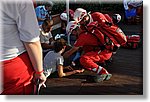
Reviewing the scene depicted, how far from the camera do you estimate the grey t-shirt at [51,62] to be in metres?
3.54

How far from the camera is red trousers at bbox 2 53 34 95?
1.66 meters

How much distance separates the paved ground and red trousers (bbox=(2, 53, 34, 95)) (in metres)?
1.36

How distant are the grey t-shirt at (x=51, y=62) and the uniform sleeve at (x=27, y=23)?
6.43 feet

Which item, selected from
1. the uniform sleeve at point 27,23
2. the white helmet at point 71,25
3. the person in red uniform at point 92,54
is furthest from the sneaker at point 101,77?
the uniform sleeve at point 27,23

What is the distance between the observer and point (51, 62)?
140 inches

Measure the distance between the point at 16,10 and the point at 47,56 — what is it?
7.02 feet

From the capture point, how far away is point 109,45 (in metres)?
Result: 3.66

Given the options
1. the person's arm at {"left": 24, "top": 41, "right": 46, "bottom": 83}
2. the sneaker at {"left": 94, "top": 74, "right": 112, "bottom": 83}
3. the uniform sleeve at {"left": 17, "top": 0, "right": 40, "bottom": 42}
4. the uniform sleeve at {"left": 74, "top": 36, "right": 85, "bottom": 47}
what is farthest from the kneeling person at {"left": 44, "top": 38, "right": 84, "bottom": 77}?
the uniform sleeve at {"left": 17, "top": 0, "right": 40, "bottom": 42}

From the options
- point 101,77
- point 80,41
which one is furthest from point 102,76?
point 80,41

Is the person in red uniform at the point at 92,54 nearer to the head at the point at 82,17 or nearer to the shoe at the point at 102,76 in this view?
the shoe at the point at 102,76

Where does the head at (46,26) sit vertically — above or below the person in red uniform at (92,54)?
above

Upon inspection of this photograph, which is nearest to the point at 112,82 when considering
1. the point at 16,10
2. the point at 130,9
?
the point at 16,10

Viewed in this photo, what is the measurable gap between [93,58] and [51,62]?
554mm

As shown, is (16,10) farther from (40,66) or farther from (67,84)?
(67,84)
